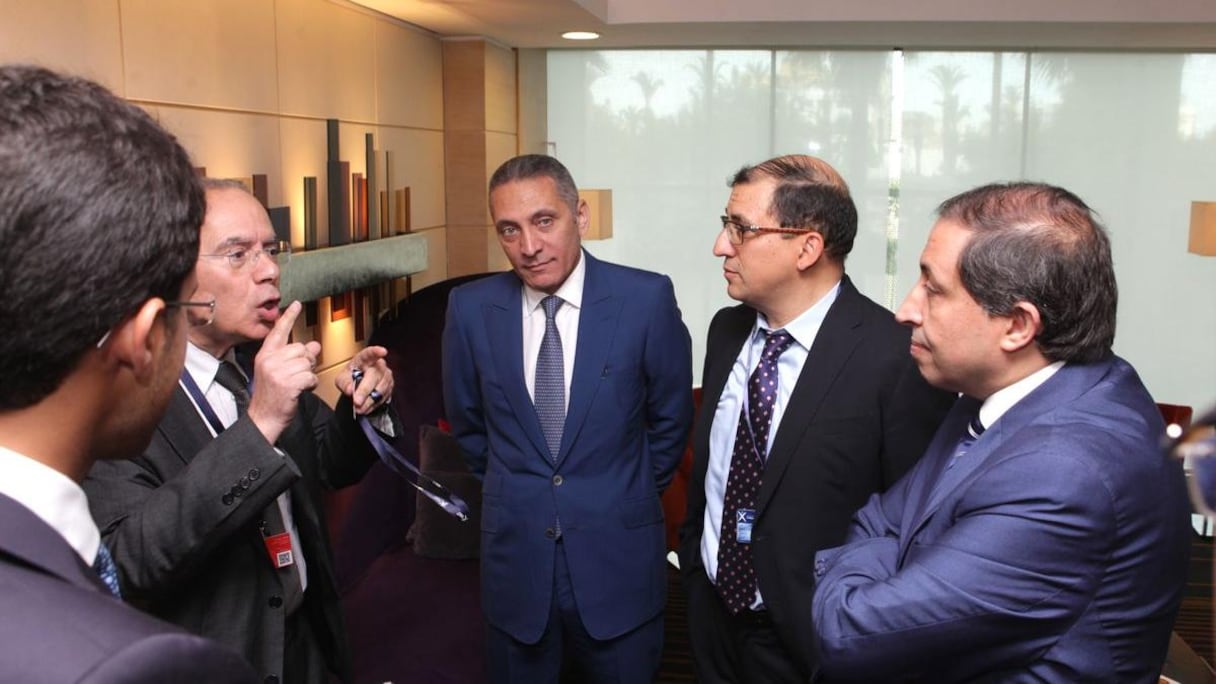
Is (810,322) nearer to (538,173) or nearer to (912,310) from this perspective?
(912,310)

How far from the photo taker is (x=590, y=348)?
2758mm

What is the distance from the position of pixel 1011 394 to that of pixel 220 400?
1449mm

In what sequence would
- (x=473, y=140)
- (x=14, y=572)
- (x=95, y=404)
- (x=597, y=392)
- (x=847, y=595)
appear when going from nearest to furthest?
(x=14, y=572) → (x=95, y=404) → (x=847, y=595) → (x=597, y=392) → (x=473, y=140)

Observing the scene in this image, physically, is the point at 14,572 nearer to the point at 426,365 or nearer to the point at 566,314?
the point at 566,314

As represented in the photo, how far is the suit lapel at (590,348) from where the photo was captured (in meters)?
2.72

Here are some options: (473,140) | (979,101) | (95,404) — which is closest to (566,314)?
(95,404)

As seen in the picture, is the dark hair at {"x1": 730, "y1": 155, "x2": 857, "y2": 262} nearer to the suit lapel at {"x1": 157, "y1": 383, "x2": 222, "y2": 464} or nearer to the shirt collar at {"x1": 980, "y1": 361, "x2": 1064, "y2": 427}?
the shirt collar at {"x1": 980, "y1": 361, "x2": 1064, "y2": 427}

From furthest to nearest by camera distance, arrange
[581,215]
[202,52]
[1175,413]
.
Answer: [1175,413] < [202,52] < [581,215]

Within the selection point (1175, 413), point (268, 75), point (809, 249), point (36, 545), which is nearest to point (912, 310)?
point (809, 249)

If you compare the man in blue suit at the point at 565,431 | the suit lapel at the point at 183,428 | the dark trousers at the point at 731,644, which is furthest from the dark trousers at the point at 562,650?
the suit lapel at the point at 183,428

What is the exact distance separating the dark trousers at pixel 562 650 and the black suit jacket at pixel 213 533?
75cm

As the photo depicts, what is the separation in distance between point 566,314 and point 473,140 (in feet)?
11.5

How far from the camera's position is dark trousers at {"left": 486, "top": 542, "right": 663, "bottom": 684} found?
2715 mm

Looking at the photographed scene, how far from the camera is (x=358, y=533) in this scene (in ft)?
13.8
